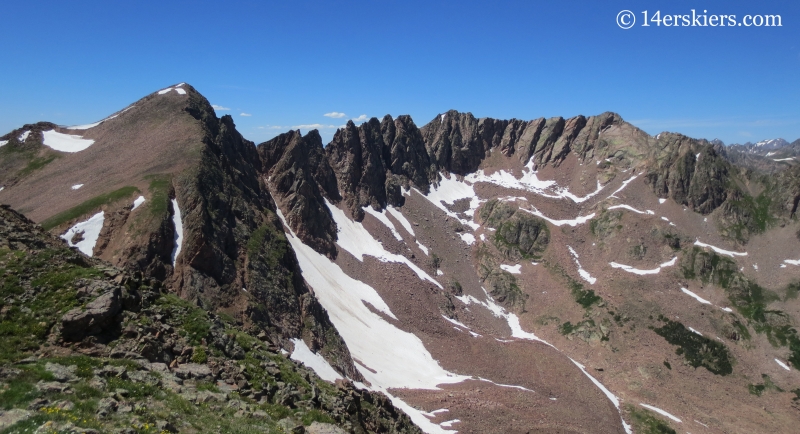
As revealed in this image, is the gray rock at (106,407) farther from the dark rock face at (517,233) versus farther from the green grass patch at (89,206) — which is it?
the dark rock face at (517,233)

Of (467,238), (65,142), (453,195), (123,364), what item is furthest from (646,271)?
(65,142)

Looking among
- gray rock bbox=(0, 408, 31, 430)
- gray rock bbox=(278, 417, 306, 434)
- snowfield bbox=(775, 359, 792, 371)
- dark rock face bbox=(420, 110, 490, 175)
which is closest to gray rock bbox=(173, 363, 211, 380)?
gray rock bbox=(278, 417, 306, 434)

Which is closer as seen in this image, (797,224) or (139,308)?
(139,308)

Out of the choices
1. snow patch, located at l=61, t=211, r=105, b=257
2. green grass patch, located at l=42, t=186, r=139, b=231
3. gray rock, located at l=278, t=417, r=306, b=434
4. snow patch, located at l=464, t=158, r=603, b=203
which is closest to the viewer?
gray rock, located at l=278, t=417, r=306, b=434

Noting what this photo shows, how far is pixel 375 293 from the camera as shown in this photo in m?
97.4

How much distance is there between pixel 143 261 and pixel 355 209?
73.8 m

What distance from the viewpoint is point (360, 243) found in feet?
373

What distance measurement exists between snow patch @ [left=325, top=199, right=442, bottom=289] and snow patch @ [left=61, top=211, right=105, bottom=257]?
57.3 metres

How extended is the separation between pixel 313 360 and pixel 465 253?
77.0 metres

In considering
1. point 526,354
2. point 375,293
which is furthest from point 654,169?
point 375,293

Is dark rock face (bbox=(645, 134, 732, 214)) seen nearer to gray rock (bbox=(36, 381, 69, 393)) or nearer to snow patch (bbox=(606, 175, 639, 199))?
snow patch (bbox=(606, 175, 639, 199))

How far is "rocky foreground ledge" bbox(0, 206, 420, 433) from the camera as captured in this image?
13.9m

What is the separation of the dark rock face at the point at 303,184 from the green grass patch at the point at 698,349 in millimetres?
77926

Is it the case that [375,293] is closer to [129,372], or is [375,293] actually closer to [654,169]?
[129,372]
